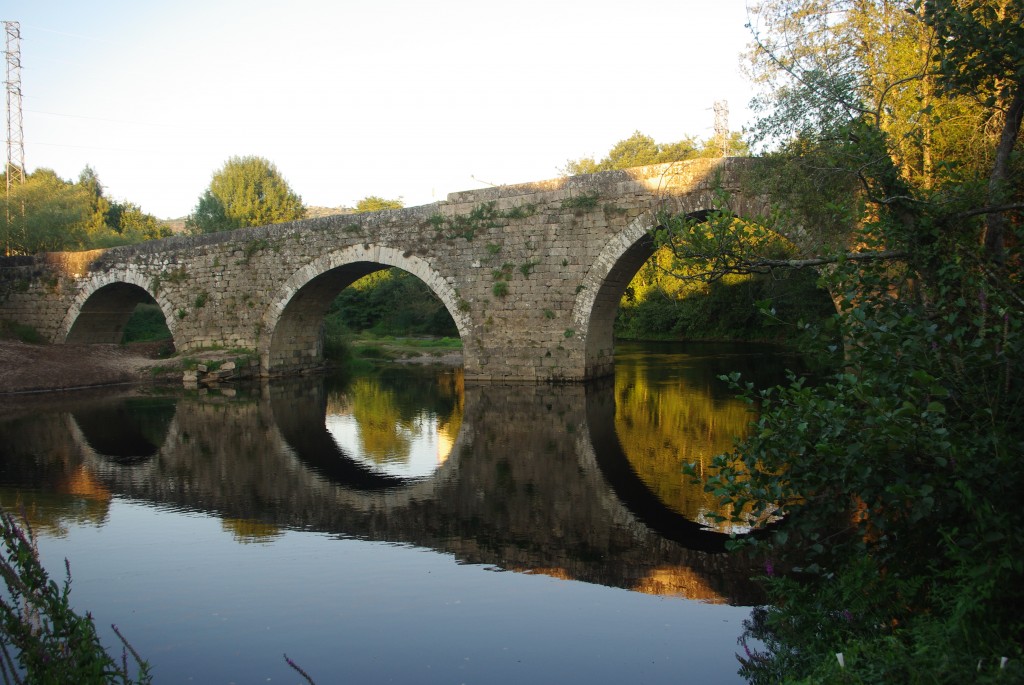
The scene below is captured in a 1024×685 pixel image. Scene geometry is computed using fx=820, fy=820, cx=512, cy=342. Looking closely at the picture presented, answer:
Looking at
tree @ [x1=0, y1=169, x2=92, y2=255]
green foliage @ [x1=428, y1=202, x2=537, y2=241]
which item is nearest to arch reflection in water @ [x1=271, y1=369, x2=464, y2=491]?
green foliage @ [x1=428, y1=202, x2=537, y2=241]

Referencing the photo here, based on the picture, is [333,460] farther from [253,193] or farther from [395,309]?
[253,193]

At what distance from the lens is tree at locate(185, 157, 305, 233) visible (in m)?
45.2

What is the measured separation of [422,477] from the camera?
8266 millimetres

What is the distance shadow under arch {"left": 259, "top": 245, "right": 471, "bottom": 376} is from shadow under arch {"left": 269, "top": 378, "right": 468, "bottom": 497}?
11.1ft

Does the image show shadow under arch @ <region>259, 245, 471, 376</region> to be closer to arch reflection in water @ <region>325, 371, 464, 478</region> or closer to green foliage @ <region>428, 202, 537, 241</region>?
green foliage @ <region>428, 202, 537, 241</region>

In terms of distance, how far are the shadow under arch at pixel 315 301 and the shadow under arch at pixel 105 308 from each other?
10.0 feet

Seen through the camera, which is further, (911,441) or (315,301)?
(315,301)

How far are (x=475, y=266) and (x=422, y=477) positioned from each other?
8197 millimetres

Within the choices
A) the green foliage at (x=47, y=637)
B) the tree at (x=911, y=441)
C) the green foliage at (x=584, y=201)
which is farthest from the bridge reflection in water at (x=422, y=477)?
the green foliage at (x=584, y=201)

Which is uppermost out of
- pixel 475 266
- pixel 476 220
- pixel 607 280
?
pixel 476 220

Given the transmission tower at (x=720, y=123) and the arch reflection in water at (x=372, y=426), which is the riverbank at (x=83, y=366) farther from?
the transmission tower at (x=720, y=123)

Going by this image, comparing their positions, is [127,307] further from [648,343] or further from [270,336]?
[648,343]

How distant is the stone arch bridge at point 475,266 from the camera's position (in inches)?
559

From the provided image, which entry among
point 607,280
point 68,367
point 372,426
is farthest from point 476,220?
point 68,367
